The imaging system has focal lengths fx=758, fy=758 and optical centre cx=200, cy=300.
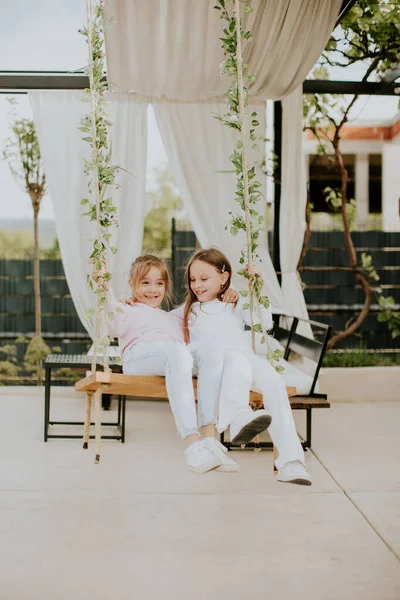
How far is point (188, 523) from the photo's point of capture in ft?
8.93

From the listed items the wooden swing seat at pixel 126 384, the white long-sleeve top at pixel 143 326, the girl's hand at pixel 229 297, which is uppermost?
the girl's hand at pixel 229 297

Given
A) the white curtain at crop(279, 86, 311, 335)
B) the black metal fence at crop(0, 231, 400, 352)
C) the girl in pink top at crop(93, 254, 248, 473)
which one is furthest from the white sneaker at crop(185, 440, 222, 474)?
the black metal fence at crop(0, 231, 400, 352)

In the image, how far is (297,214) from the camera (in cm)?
477

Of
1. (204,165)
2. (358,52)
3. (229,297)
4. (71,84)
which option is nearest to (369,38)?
(358,52)

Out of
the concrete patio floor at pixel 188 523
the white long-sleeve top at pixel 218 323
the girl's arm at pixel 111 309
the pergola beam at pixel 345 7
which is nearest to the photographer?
the concrete patio floor at pixel 188 523

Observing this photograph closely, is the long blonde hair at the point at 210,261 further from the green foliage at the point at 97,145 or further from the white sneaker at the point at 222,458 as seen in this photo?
the white sneaker at the point at 222,458

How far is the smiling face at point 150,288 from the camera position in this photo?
311cm

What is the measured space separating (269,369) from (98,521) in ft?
2.73

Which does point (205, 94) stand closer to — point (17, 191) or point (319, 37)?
point (319, 37)

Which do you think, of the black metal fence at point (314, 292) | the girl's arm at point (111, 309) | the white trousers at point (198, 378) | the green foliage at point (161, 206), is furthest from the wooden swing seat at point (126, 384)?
the green foliage at point (161, 206)

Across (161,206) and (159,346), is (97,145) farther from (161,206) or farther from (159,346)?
(161,206)

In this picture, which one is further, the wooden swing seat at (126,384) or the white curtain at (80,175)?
the white curtain at (80,175)

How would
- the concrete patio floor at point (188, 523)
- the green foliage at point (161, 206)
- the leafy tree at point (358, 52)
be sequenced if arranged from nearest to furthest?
the concrete patio floor at point (188, 523)
the leafy tree at point (358, 52)
the green foliage at point (161, 206)

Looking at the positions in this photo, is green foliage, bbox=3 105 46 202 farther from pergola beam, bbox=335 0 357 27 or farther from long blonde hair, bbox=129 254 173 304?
long blonde hair, bbox=129 254 173 304
